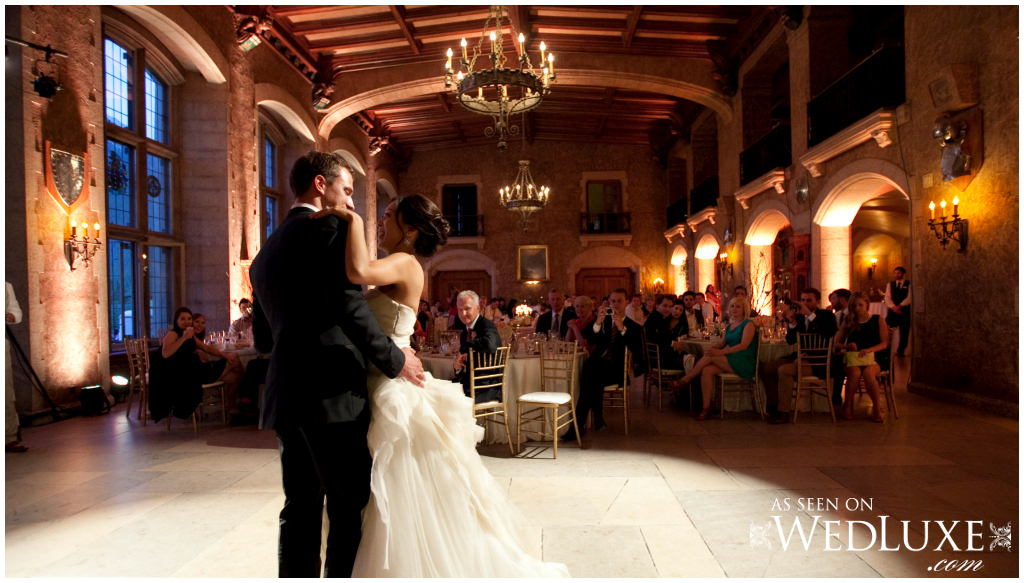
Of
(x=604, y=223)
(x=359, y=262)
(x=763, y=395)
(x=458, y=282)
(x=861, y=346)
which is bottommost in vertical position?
(x=763, y=395)

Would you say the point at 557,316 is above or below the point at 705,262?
below

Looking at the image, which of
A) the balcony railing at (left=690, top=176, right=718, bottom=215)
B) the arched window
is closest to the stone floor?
the arched window

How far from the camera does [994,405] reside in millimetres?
5633

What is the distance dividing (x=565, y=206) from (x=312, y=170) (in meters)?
16.6

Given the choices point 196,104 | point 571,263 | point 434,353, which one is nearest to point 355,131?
point 196,104

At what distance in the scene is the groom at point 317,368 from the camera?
68.7 inches

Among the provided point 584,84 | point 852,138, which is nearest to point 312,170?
point 852,138

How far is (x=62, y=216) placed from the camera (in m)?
5.89

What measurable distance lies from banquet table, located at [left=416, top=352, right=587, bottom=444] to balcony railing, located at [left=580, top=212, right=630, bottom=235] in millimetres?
13117

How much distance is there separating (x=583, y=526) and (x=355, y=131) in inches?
506

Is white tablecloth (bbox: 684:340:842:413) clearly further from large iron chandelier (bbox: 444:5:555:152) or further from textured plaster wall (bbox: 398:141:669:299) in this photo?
textured plaster wall (bbox: 398:141:669:299)

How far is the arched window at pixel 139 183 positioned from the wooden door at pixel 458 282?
10.3 metres

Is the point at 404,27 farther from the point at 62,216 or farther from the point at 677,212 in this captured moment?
the point at 677,212

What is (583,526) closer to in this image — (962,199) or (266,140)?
(962,199)
